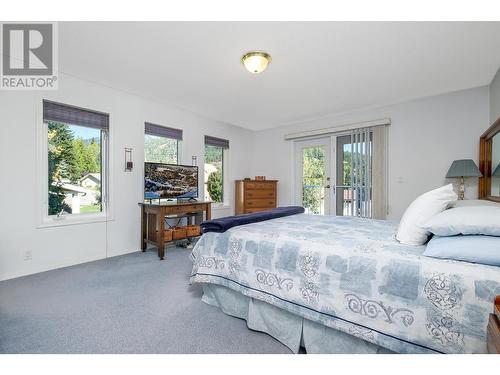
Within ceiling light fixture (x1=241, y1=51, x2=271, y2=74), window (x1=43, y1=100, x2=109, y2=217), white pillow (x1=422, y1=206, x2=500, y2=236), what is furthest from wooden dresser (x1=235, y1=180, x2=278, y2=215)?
white pillow (x1=422, y1=206, x2=500, y2=236)

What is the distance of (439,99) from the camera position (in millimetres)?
3479

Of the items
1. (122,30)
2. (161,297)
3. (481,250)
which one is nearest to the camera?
(481,250)

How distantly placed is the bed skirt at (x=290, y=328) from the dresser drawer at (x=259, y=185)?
307 centimetres

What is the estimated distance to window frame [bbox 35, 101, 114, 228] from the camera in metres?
2.74

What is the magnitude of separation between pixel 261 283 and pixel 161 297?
Answer: 1077mm

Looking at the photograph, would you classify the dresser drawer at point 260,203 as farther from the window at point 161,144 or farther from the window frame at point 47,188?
the window frame at point 47,188

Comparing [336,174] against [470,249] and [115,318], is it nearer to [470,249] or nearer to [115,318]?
[470,249]

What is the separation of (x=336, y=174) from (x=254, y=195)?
→ 1621 millimetres

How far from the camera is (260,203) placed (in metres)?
4.99

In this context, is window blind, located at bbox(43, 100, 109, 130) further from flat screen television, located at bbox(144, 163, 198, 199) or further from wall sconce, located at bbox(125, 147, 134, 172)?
flat screen television, located at bbox(144, 163, 198, 199)
